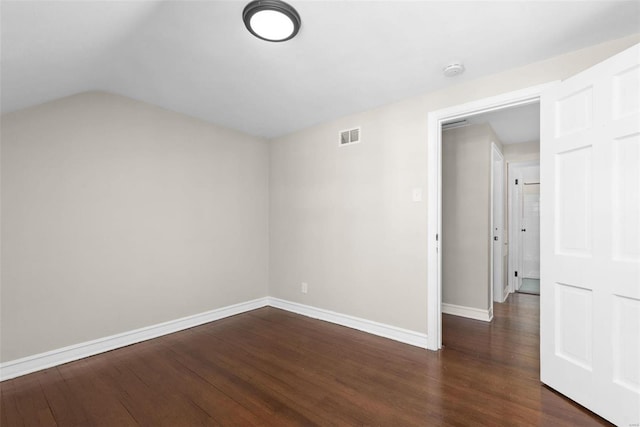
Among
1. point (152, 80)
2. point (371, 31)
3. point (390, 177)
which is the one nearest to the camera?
point (371, 31)

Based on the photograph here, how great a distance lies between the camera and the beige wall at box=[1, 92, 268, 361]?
2.44 metres

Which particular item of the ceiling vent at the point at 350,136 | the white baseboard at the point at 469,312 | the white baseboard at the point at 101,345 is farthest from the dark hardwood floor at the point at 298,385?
the ceiling vent at the point at 350,136

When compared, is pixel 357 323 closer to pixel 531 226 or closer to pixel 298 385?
pixel 298 385

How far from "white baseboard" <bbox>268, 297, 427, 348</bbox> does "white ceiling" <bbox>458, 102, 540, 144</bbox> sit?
223 centimetres

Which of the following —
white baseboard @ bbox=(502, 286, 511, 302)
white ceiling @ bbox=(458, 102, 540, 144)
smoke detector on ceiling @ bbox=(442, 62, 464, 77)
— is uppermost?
smoke detector on ceiling @ bbox=(442, 62, 464, 77)

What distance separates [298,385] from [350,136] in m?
2.51

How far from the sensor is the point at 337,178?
3555mm

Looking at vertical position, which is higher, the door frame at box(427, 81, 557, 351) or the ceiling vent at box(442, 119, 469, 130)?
the ceiling vent at box(442, 119, 469, 130)

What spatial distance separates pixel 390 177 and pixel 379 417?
208cm

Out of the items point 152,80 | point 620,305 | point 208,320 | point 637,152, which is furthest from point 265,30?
point 208,320

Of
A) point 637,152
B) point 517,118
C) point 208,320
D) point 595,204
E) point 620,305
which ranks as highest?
point 517,118

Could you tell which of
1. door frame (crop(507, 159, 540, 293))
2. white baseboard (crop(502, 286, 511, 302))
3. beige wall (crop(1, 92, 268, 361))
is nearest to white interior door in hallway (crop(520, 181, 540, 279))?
door frame (crop(507, 159, 540, 293))

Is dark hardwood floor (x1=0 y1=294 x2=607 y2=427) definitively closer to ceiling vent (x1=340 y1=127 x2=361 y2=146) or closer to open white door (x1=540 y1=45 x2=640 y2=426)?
open white door (x1=540 y1=45 x2=640 y2=426)

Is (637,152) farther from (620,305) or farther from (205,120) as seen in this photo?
(205,120)
